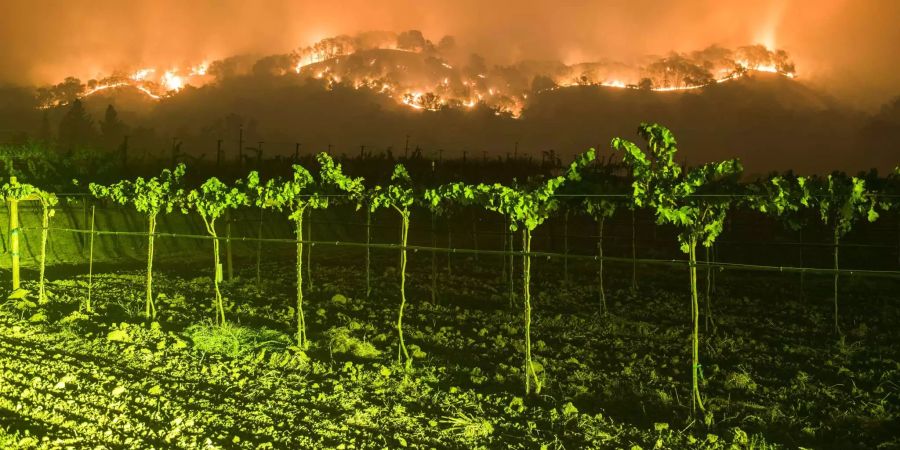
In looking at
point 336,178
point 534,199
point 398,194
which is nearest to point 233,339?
point 336,178

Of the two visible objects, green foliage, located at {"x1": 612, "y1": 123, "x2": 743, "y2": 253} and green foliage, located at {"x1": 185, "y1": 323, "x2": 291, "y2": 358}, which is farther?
green foliage, located at {"x1": 185, "y1": 323, "x2": 291, "y2": 358}

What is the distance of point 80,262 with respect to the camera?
73.2 feet

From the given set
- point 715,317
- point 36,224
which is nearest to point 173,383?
point 715,317

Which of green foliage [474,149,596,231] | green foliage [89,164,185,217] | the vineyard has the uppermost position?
green foliage [89,164,185,217]

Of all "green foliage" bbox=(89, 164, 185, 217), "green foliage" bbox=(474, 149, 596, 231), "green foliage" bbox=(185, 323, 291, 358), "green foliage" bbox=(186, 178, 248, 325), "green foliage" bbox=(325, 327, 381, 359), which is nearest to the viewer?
"green foliage" bbox=(474, 149, 596, 231)

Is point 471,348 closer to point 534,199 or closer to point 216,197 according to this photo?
point 534,199

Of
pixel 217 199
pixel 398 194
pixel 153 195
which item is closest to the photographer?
pixel 398 194

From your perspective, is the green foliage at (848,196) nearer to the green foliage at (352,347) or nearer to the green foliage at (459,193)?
the green foliage at (459,193)

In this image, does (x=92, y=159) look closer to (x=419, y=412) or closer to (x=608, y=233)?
(x=608, y=233)

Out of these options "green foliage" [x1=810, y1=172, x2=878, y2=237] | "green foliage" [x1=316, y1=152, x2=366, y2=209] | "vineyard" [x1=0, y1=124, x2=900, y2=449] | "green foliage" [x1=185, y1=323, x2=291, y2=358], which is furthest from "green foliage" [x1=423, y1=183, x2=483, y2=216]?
"green foliage" [x1=810, y1=172, x2=878, y2=237]

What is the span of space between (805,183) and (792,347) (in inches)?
140

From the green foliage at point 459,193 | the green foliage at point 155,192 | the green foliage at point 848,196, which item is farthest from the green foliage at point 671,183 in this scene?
the green foliage at point 155,192

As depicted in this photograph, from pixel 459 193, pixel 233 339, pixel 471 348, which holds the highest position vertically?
pixel 459 193

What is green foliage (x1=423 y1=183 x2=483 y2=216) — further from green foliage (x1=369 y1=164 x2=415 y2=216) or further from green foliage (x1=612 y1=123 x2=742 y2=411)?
green foliage (x1=612 y1=123 x2=742 y2=411)
